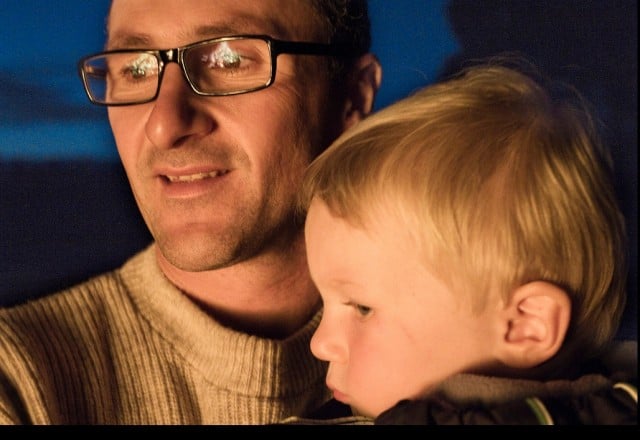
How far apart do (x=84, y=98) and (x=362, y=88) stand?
0.40m

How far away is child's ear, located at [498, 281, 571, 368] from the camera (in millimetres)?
958

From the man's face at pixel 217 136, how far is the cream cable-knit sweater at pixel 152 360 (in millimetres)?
94

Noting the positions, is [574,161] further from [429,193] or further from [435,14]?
[435,14]

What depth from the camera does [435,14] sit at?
1.18m

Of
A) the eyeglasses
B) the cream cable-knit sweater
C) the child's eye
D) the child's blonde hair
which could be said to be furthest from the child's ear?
the eyeglasses

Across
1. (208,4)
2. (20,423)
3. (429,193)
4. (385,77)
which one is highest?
(208,4)

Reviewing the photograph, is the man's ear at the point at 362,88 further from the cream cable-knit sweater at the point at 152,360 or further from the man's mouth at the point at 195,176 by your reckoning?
the cream cable-knit sweater at the point at 152,360

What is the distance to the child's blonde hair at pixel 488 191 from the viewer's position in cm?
96

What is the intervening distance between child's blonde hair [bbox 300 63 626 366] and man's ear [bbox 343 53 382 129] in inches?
5.5

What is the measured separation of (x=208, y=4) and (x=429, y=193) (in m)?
0.41

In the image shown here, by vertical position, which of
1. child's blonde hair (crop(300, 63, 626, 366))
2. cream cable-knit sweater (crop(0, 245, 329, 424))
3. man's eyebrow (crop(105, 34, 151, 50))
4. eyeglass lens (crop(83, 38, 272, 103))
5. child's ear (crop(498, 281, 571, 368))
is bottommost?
cream cable-knit sweater (crop(0, 245, 329, 424))

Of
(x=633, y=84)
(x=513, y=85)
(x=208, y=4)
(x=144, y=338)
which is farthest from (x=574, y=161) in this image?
(x=144, y=338)

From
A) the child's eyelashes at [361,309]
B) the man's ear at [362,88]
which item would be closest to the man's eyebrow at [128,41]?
the man's ear at [362,88]

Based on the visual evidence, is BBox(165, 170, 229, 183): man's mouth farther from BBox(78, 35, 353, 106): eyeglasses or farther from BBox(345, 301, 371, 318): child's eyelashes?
BBox(345, 301, 371, 318): child's eyelashes
